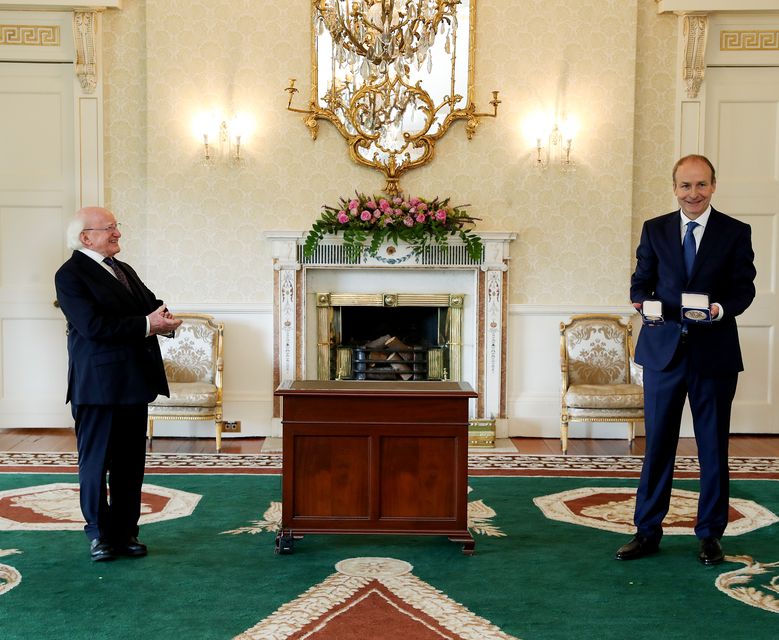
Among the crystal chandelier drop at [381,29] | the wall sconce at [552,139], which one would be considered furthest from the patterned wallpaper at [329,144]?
the crystal chandelier drop at [381,29]

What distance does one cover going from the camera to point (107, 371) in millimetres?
3840

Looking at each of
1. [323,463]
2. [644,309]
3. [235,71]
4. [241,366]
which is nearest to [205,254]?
[241,366]

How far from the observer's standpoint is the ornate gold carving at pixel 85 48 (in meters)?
7.04

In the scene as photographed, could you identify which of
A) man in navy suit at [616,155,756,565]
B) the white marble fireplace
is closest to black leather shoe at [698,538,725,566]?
man in navy suit at [616,155,756,565]

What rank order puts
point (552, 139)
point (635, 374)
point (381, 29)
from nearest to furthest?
1. point (381, 29)
2. point (635, 374)
3. point (552, 139)

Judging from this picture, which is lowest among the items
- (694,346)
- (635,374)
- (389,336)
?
(635,374)

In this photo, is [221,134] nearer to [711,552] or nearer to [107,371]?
[107,371]

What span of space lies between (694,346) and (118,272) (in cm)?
261

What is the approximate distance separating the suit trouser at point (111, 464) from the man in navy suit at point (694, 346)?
225 cm

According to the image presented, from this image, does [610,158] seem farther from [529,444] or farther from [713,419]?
[713,419]

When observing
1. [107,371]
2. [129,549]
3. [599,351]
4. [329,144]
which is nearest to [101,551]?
[129,549]

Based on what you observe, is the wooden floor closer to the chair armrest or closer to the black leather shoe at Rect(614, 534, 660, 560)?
the chair armrest

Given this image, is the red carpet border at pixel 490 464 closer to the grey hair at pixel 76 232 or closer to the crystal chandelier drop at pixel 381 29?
the grey hair at pixel 76 232

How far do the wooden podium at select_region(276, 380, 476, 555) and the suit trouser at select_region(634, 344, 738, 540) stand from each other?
843 mm
